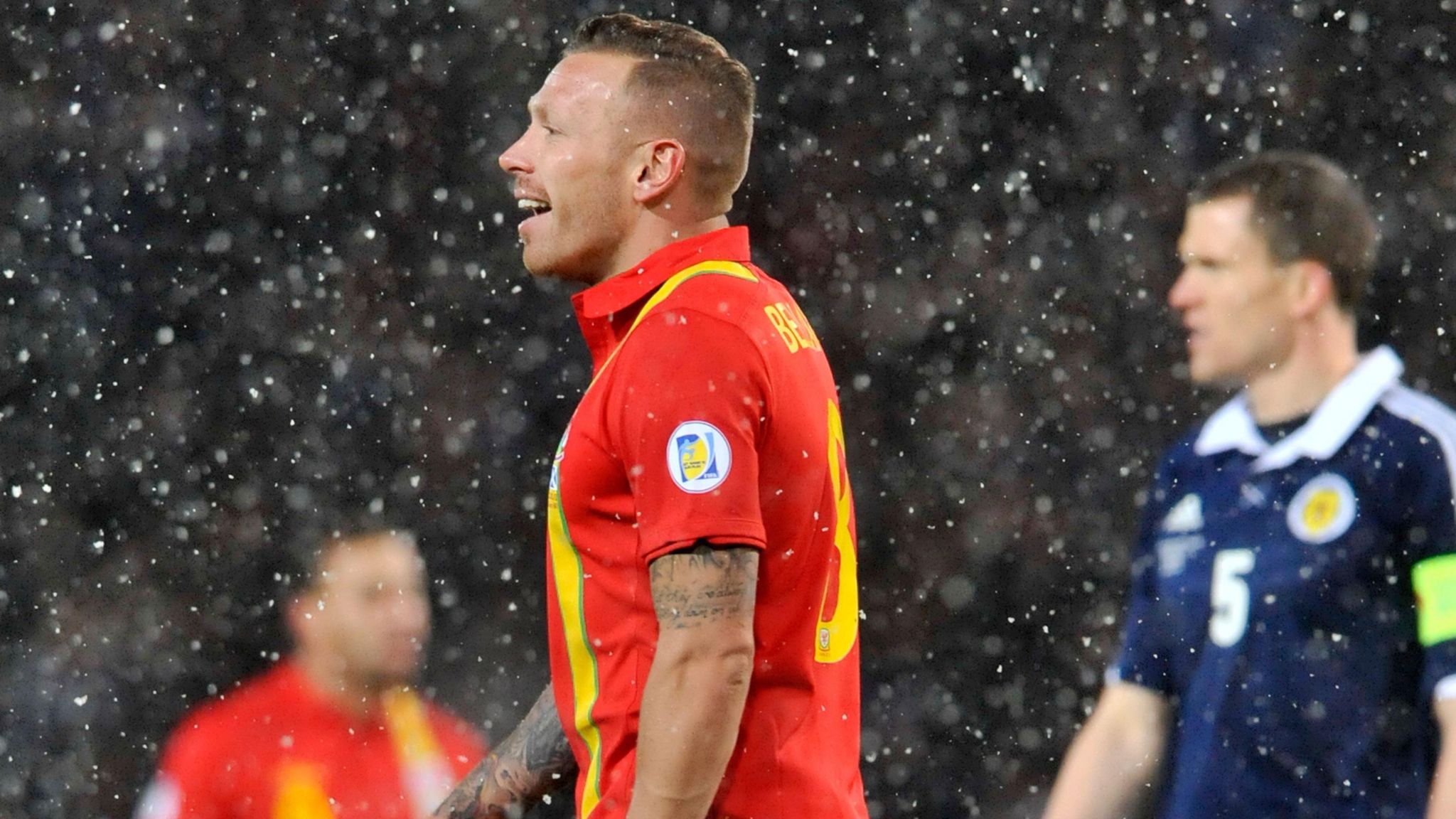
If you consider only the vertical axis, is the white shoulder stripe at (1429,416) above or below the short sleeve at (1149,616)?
above

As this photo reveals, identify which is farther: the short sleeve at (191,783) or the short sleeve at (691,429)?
the short sleeve at (191,783)

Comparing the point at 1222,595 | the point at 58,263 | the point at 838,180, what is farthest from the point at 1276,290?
the point at 58,263

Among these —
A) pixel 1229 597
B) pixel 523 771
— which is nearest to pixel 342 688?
pixel 523 771

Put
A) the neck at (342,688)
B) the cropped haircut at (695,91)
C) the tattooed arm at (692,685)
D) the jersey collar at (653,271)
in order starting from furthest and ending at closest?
the neck at (342,688)
the cropped haircut at (695,91)
the jersey collar at (653,271)
the tattooed arm at (692,685)

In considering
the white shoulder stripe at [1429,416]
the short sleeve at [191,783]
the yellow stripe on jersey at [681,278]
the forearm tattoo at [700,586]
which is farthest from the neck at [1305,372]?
the short sleeve at [191,783]

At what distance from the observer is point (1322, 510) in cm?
238

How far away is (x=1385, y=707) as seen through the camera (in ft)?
7.52

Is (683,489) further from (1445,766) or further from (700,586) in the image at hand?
(1445,766)

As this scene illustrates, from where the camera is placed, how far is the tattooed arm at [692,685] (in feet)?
5.98

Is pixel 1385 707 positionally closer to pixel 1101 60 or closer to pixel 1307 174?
pixel 1307 174

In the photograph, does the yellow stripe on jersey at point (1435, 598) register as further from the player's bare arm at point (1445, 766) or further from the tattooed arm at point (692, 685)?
the tattooed arm at point (692, 685)

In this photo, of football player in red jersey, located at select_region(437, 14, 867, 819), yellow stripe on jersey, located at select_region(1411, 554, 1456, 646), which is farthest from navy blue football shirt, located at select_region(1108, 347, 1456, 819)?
football player in red jersey, located at select_region(437, 14, 867, 819)

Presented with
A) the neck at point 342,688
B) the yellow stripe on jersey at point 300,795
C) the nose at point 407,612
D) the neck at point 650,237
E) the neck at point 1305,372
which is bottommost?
the yellow stripe on jersey at point 300,795

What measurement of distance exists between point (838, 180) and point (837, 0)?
539 millimetres
